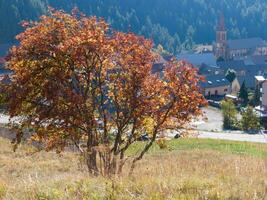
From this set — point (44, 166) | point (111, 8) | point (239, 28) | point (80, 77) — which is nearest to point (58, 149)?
point (80, 77)

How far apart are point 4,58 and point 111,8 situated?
4686 inches

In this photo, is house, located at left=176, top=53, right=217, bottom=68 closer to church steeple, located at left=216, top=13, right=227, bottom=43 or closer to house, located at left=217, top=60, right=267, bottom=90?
house, located at left=217, top=60, right=267, bottom=90

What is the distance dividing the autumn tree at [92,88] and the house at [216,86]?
164ft

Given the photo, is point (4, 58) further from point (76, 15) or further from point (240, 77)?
point (240, 77)

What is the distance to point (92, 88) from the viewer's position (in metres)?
9.81

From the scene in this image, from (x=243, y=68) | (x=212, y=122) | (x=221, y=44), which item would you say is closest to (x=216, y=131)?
(x=212, y=122)

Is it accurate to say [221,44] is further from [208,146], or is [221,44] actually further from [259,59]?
[208,146]

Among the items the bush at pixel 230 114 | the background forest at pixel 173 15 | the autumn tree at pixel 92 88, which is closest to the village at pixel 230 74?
the bush at pixel 230 114

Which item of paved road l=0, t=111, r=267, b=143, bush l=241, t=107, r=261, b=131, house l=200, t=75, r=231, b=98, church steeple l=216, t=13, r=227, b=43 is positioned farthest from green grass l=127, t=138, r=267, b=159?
church steeple l=216, t=13, r=227, b=43

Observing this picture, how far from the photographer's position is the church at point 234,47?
9362cm

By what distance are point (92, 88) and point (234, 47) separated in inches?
3624

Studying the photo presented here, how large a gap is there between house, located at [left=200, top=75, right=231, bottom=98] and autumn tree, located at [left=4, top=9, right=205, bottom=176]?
49895 millimetres

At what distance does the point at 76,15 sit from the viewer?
9930mm

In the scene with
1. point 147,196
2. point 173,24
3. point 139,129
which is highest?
point 173,24
